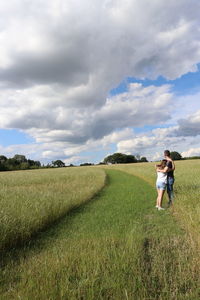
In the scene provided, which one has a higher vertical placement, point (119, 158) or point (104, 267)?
point (119, 158)

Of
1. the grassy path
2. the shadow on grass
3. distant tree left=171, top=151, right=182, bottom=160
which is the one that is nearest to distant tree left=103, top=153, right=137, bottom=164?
distant tree left=171, top=151, right=182, bottom=160

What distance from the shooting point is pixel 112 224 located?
25.1ft

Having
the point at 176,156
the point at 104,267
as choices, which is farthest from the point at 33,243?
the point at 176,156

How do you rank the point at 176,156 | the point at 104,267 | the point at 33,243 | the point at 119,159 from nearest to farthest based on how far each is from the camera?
the point at 104,267 < the point at 33,243 < the point at 176,156 < the point at 119,159

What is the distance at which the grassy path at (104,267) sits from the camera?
3.59 meters

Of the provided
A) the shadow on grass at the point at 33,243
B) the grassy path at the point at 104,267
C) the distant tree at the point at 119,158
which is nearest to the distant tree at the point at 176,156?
the distant tree at the point at 119,158

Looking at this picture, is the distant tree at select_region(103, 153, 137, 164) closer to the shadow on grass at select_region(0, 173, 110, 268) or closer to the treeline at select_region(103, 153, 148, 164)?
the treeline at select_region(103, 153, 148, 164)

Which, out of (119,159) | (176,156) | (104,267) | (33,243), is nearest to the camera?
(104,267)

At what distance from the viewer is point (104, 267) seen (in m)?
4.18

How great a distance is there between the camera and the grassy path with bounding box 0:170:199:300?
3.59 m

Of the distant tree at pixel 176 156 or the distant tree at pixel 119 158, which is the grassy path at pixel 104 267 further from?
the distant tree at pixel 119 158

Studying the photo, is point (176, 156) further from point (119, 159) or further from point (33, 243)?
point (33, 243)

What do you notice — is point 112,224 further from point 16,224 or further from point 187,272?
point 187,272

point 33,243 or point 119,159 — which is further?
point 119,159
